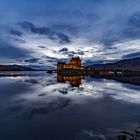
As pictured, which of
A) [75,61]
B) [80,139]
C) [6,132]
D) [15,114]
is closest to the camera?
[80,139]

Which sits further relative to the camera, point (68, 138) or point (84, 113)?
point (84, 113)

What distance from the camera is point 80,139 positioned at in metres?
10.9

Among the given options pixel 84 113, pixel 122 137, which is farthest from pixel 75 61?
pixel 122 137

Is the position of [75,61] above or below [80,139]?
above

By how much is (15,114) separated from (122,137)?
1092 centimetres

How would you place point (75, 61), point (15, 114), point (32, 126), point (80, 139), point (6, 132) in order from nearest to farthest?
point (80, 139)
point (6, 132)
point (32, 126)
point (15, 114)
point (75, 61)

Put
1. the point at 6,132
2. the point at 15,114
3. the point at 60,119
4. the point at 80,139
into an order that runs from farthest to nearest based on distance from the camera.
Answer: the point at 15,114 < the point at 60,119 < the point at 6,132 < the point at 80,139

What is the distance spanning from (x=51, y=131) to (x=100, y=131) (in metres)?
3.10

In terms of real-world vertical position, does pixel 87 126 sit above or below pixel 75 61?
below

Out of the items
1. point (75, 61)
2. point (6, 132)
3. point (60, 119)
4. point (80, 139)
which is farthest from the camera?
point (75, 61)

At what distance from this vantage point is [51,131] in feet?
40.8

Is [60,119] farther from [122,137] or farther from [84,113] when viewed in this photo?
[122,137]

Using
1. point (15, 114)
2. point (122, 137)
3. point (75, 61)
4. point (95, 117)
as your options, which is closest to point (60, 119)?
point (95, 117)

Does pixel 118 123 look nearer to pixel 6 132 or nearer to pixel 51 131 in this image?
pixel 51 131
